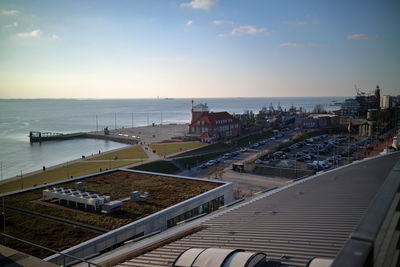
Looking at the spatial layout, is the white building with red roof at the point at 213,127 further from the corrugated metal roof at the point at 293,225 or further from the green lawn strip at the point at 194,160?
the corrugated metal roof at the point at 293,225

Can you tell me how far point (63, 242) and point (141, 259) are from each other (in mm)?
4077

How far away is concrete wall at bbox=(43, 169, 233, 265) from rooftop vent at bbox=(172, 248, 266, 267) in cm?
467

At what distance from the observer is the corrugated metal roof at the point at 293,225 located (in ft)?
15.8

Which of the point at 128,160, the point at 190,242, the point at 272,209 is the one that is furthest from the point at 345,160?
the point at 190,242

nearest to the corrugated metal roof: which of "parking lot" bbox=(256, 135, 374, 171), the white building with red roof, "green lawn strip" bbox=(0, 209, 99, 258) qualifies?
"green lawn strip" bbox=(0, 209, 99, 258)

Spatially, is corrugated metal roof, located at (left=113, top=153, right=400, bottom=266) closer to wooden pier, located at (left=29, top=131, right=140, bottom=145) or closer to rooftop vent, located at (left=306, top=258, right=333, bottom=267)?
rooftop vent, located at (left=306, top=258, right=333, bottom=267)

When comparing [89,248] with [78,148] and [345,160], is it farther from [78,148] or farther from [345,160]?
[78,148]

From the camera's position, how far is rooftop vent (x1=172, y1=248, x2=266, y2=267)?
3.91 metres

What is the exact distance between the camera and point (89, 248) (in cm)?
829

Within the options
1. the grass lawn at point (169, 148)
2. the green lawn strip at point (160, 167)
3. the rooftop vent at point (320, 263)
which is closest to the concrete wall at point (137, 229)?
the rooftop vent at point (320, 263)

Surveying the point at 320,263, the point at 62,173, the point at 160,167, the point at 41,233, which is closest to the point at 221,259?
the point at 320,263

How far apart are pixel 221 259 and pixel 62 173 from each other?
23.4 m

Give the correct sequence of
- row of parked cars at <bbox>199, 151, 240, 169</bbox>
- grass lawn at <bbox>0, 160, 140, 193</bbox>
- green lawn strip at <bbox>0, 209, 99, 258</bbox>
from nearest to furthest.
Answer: green lawn strip at <bbox>0, 209, 99, 258</bbox>
grass lawn at <bbox>0, 160, 140, 193</bbox>
row of parked cars at <bbox>199, 151, 240, 169</bbox>

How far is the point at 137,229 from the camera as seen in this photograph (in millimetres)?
A: 9656
